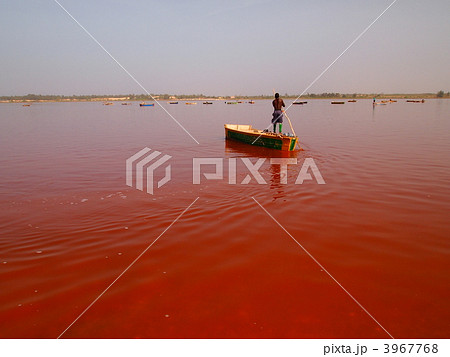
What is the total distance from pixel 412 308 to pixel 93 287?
12.8 feet

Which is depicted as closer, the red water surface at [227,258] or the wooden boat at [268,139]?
the red water surface at [227,258]

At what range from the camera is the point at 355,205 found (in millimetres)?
6582

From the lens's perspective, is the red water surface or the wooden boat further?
the wooden boat

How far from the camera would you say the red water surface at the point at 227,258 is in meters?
3.22

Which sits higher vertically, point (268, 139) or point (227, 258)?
point (268, 139)

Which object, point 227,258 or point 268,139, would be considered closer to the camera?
point 227,258

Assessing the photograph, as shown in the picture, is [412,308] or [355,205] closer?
[412,308]

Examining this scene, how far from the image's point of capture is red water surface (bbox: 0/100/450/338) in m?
3.22

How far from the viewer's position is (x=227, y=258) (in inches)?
178

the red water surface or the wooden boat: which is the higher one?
the wooden boat

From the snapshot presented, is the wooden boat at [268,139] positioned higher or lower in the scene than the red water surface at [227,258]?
higher
